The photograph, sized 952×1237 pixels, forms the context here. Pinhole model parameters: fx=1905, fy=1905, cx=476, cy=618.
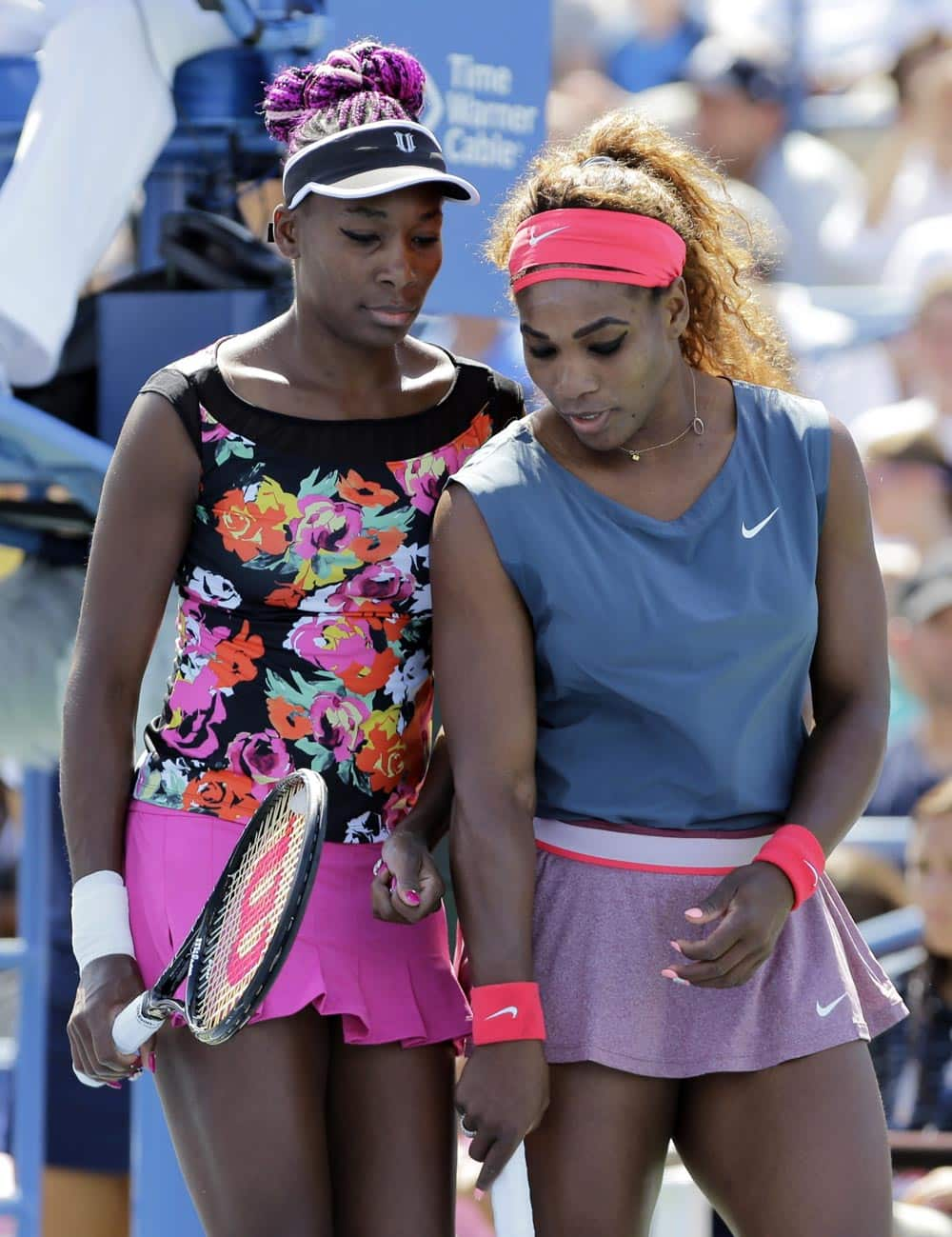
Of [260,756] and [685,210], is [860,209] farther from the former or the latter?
[260,756]

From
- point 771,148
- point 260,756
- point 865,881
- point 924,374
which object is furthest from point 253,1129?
point 771,148

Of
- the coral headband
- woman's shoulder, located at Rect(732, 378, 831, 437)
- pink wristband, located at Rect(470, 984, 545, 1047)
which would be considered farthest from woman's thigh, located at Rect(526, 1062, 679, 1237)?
the coral headband

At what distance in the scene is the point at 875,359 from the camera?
5.79m

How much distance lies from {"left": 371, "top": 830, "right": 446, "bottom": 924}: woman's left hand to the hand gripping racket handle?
0.84ft

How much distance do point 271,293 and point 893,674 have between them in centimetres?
266

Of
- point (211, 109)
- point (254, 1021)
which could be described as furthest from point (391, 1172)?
point (211, 109)

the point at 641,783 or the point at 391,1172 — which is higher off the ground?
the point at 641,783

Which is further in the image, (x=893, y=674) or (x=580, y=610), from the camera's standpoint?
(x=893, y=674)

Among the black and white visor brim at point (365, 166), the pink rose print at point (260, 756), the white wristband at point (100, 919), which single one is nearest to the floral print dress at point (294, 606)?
the pink rose print at point (260, 756)

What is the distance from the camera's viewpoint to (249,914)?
181cm

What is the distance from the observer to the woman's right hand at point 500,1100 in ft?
6.20

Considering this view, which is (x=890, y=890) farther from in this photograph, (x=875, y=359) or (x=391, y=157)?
(x=391, y=157)

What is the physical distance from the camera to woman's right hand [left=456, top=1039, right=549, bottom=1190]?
189cm

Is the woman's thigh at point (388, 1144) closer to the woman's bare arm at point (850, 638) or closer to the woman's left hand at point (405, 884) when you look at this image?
the woman's left hand at point (405, 884)
